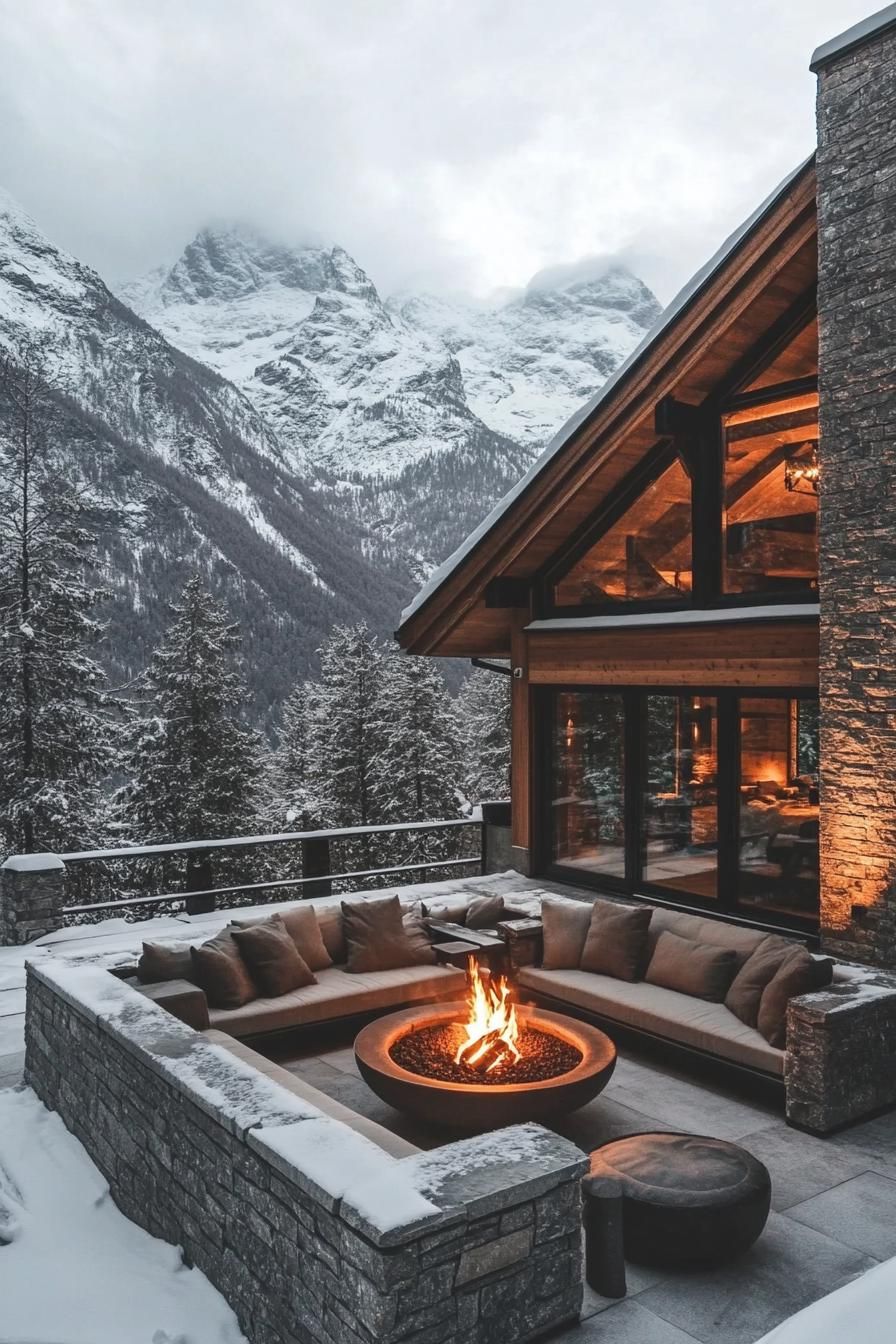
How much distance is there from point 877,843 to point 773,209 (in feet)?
14.4

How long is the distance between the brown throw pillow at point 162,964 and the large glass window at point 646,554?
483 cm

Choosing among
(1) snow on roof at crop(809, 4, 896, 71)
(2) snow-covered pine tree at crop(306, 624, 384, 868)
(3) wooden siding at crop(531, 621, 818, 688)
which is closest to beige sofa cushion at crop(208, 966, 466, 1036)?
(3) wooden siding at crop(531, 621, 818, 688)

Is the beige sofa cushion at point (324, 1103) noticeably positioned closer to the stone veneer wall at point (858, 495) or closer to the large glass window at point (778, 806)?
the stone veneer wall at point (858, 495)

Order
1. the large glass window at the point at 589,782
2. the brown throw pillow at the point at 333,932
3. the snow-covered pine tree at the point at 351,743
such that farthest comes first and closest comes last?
1. the snow-covered pine tree at the point at 351,743
2. the large glass window at the point at 589,782
3. the brown throw pillow at the point at 333,932

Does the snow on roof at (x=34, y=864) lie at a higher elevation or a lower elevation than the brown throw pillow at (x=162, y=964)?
higher

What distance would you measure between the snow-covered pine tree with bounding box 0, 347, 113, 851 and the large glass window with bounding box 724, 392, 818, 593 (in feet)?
39.8

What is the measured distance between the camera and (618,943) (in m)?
6.70

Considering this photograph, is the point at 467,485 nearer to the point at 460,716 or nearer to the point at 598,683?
the point at 460,716

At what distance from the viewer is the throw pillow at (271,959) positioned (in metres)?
6.31

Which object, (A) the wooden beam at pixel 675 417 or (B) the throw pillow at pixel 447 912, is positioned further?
(A) the wooden beam at pixel 675 417

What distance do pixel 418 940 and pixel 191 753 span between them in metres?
16.4

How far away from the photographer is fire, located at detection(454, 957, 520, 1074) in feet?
17.1

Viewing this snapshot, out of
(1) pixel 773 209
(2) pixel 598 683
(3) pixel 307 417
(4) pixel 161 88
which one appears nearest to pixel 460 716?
(2) pixel 598 683

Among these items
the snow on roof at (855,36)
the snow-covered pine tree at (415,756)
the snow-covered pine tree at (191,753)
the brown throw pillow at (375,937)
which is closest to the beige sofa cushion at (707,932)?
the brown throw pillow at (375,937)
